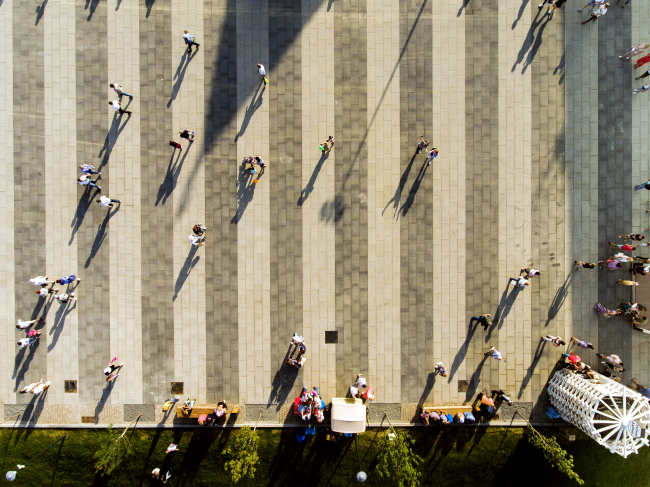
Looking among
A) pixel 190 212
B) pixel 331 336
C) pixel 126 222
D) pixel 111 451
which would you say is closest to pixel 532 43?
pixel 331 336

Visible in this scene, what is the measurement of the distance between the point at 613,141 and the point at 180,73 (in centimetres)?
2104

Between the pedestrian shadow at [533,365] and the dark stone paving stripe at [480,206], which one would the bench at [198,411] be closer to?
the dark stone paving stripe at [480,206]

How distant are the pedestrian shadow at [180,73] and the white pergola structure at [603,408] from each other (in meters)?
22.4

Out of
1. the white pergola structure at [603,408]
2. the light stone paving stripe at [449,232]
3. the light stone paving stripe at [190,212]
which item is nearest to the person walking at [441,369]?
the light stone paving stripe at [449,232]

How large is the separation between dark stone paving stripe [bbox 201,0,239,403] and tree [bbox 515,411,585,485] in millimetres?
13633

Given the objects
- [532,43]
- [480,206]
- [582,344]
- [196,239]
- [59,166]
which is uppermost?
[532,43]

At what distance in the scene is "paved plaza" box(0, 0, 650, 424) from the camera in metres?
16.0

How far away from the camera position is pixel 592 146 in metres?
16.2

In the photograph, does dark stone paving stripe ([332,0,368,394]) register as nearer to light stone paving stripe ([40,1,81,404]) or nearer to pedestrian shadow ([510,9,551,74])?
pedestrian shadow ([510,9,551,74])

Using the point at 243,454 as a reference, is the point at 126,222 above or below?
above

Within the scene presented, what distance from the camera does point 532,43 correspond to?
1619 centimetres

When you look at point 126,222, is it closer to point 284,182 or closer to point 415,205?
point 284,182

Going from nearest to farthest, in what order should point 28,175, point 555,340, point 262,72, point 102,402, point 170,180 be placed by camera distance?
Result: point 262,72 < point 555,340 < point 102,402 < point 28,175 < point 170,180

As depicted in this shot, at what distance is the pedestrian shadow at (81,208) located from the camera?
1609cm
